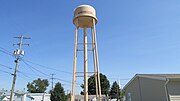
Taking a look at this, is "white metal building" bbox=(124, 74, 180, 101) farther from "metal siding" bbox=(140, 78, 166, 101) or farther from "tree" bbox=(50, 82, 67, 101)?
"tree" bbox=(50, 82, 67, 101)

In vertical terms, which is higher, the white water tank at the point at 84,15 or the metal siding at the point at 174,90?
the white water tank at the point at 84,15

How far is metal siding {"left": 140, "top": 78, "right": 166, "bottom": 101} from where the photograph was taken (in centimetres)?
1217

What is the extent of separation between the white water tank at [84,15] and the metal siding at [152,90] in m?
6.25

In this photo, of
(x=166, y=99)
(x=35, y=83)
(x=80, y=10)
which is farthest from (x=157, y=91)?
(x=35, y=83)

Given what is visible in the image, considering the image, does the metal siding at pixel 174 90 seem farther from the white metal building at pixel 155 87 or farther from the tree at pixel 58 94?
the tree at pixel 58 94

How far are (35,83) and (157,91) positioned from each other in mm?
66175

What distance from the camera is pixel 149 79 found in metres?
13.9

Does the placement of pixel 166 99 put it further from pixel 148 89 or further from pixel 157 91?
pixel 148 89

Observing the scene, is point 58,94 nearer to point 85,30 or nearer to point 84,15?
point 85,30

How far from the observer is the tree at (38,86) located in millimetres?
68875

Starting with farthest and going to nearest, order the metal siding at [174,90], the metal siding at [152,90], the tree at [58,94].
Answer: the tree at [58,94]
the metal siding at [152,90]
the metal siding at [174,90]

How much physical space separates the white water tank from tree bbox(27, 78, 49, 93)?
197ft

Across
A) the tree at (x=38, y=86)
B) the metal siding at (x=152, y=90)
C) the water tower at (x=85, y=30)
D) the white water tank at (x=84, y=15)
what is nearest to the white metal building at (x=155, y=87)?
the metal siding at (x=152, y=90)

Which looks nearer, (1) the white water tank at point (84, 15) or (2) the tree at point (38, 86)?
(1) the white water tank at point (84, 15)
